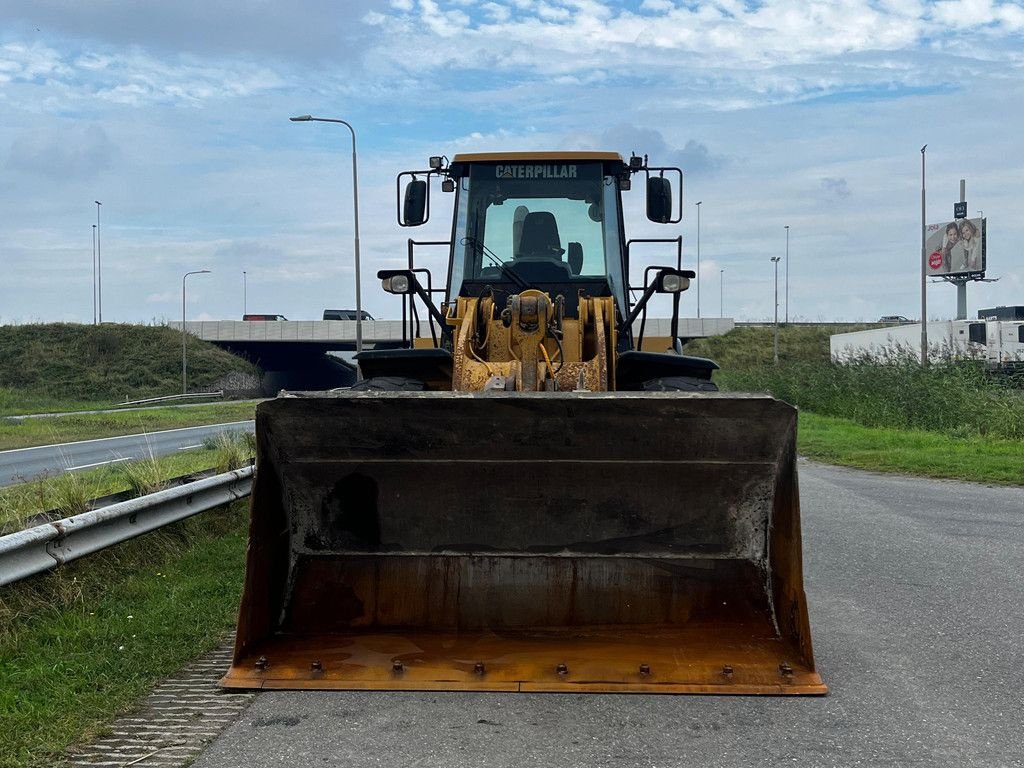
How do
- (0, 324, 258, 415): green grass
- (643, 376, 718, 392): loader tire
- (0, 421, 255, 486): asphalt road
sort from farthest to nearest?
1. (0, 324, 258, 415): green grass
2. (0, 421, 255, 486): asphalt road
3. (643, 376, 718, 392): loader tire

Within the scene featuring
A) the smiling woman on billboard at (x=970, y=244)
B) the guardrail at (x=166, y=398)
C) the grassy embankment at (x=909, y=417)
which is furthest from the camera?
the smiling woman on billboard at (x=970, y=244)

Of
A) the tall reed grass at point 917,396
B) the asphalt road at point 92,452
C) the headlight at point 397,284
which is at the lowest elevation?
the asphalt road at point 92,452

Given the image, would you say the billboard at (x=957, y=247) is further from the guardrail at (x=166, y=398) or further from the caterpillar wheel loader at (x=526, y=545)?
the caterpillar wheel loader at (x=526, y=545)

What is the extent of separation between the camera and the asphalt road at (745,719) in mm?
4023

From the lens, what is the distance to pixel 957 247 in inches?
2945

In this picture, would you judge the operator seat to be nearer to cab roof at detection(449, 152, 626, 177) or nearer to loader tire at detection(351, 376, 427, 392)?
cab roof at detection(449, 152, 626, 177)

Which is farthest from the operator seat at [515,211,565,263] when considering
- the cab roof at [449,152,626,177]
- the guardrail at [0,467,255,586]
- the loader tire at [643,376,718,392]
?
the guardrail at [0,467,255,586]

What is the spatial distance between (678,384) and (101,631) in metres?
3.53

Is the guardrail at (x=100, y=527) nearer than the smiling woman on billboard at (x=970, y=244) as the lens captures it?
Yes

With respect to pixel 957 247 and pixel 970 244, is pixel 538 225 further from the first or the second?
pixel 957 247

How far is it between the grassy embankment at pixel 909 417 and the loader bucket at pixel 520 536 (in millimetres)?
10317

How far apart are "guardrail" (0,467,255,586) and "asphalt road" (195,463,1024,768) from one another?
65.3 inches

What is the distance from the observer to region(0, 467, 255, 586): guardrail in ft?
18.3

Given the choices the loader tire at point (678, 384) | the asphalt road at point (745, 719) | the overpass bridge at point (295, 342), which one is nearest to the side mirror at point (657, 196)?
the loader tire at point (678, 384)
